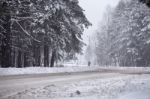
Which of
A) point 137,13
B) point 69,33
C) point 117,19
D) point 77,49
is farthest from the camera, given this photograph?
point 117,19

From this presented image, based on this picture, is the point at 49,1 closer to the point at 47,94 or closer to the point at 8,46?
the point at 8,46

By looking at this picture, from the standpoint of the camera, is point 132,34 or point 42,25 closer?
point 42,25

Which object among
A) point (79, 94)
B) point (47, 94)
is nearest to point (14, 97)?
point (47, 94)

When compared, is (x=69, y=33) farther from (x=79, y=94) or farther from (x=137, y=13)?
(x=137, y=13)

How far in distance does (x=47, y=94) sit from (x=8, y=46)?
15.2 m

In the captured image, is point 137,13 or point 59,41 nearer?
point 59,41

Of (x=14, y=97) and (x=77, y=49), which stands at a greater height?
(x=77, y=49)

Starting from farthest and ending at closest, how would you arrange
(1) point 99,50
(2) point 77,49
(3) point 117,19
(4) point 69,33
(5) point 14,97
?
(1) point 99,50
(3) point 117,19
(2) point 77,49
(4) point 69,33
(5) point 14,97

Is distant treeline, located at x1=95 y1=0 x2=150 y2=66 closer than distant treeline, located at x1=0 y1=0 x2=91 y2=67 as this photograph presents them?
No

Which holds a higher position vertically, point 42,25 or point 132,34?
point 132,34

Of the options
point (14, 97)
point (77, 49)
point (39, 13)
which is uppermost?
point (39, 13)

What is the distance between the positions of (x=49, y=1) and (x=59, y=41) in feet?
15.8

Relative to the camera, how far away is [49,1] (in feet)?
95.0

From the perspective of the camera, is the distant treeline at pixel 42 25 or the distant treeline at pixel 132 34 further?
the distant treeline at pixel 132 34
